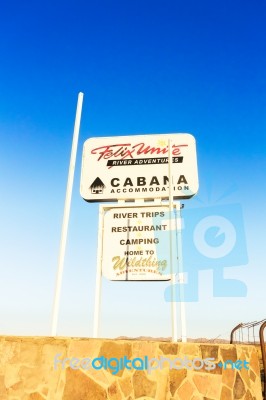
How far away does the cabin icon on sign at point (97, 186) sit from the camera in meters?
10.7

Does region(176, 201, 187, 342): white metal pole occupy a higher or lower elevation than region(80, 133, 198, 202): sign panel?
lower

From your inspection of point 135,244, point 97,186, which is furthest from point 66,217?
point 97,186

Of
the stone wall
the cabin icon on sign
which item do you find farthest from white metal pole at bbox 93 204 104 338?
the stone wall

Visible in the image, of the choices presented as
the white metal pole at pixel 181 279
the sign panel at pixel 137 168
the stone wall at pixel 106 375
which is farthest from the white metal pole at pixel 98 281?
the stone wall at pixel 106 375

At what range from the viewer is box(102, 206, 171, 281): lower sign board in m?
9.71

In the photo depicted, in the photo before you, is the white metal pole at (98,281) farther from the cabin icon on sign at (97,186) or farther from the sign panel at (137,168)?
the sign panel at (137,168)

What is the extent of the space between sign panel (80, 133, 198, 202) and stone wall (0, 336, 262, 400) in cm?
552


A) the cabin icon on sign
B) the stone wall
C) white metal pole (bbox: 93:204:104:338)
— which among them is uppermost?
the cabin icon on sign

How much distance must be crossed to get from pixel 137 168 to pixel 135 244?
97.3 inches

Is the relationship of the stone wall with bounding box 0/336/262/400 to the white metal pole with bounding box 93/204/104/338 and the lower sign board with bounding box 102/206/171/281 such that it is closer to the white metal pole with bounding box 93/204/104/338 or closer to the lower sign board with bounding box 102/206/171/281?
the white metal pole with bounding box 93/204/104/338

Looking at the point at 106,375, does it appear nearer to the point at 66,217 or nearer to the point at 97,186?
the point at 66,217

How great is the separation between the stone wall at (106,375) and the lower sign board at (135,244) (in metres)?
4.03

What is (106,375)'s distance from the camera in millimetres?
5277

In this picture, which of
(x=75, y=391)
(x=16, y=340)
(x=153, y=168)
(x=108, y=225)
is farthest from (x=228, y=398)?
(x=153, y=168)
